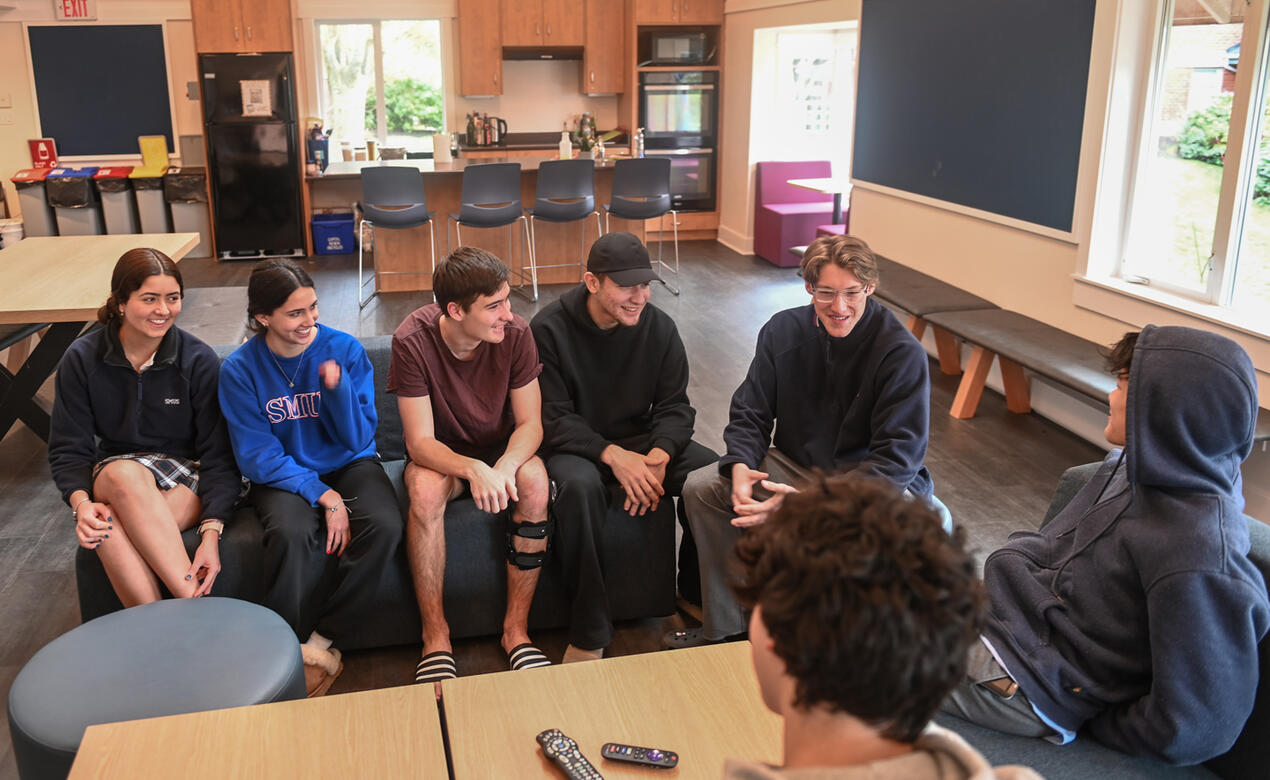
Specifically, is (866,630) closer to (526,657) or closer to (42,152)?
(526,657)

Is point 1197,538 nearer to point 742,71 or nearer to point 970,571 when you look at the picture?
point 970,571

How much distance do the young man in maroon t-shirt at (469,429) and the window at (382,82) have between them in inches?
266

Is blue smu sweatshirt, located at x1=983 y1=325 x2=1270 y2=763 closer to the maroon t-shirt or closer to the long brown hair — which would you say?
the maroon t-shirt

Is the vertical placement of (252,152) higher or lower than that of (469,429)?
higher

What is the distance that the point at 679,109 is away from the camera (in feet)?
30.2

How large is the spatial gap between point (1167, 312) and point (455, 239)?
16.4 feet

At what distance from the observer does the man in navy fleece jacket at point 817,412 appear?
106 inches

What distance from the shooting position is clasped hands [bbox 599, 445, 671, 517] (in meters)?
2.90

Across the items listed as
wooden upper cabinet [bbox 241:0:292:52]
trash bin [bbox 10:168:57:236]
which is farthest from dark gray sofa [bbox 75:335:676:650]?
trash bin [bbox 10:168:57:236]

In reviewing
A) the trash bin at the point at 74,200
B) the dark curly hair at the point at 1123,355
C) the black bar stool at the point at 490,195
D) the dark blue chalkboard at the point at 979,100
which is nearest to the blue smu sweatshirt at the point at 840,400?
the dark curly hair at the point at 1123,355

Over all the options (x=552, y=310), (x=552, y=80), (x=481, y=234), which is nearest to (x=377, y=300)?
(x=481, y=234)

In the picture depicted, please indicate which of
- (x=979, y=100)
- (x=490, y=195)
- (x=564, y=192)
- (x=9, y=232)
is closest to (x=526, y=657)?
(x=979, y=100)

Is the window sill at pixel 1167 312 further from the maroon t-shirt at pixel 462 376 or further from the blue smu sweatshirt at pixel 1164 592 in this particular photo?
the maroon t-shirt at pixel 462 376

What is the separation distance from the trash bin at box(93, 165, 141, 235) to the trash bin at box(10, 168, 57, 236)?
42 cm
